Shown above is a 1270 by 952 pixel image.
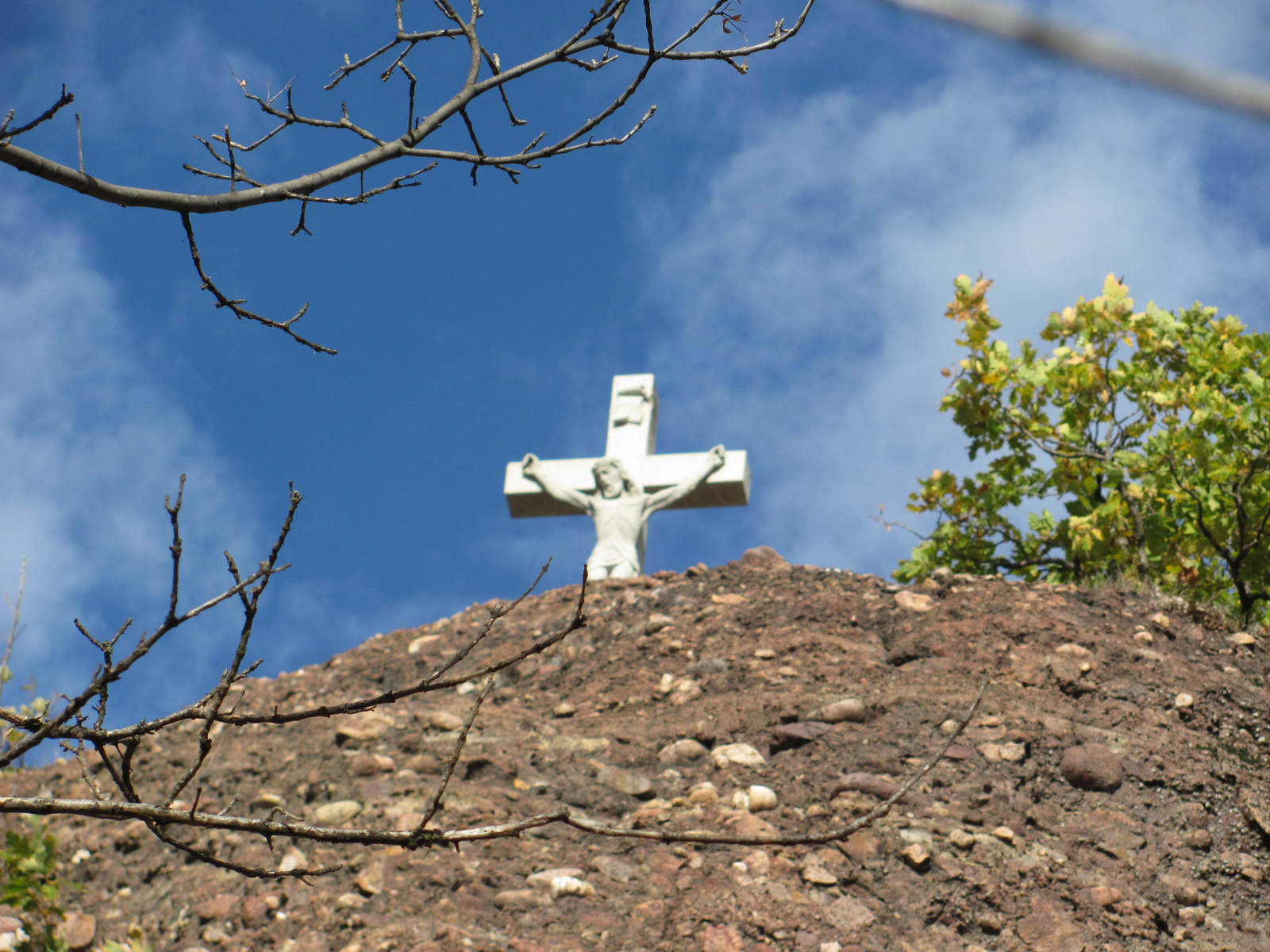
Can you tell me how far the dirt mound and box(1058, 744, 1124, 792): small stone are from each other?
0.01 metres

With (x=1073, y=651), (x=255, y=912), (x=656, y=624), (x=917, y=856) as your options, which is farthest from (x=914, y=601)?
(x=255, y=912)

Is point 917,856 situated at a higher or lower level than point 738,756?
lower

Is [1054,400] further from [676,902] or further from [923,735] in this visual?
[676,902]

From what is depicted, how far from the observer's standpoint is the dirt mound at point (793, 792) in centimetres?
451

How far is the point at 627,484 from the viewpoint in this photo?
34.7 feet

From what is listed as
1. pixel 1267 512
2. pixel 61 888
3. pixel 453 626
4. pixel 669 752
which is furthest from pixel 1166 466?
pixel 61 888

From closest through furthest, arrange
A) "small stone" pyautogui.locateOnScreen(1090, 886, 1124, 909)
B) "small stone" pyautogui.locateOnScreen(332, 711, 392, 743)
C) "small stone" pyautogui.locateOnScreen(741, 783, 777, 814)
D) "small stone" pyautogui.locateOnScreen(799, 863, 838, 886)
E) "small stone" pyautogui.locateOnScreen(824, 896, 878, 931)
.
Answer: "small stone" pyautogui.locateOnScreen(824, 896, 878, 931)
"small stone" pyautogui.locateOnScreen(1090, 886, 1124, 909)
"small stone" pyautogui.locateOnScreen(799, 863, 838, 886)
"small stone" pyautogui.locateOnScreen(741, 783, 777, 814)
"small stone" pyautogui.locateOnScreen(332, 711, 392, 743)

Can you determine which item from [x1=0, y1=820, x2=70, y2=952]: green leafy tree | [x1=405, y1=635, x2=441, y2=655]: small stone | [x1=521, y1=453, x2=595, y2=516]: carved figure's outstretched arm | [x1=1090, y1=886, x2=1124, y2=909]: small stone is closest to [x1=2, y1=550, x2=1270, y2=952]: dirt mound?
[x1=1090, y1=886, x2=1124, y2=909]: small stone

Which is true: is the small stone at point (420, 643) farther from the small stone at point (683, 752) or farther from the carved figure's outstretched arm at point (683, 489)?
the small stone at point (683, 752)

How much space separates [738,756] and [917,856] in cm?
116

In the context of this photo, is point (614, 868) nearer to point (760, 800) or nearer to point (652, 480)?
point (760, 800)

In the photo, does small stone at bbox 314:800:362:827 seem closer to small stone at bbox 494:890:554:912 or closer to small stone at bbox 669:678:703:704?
small stone at bbox 494:890:554:912

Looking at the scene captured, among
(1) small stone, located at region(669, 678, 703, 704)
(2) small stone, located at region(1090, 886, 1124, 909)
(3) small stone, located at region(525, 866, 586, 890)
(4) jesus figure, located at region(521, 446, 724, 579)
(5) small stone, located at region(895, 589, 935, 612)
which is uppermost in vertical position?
(4) jesus figure, located at region(521, 446, 724, 579)

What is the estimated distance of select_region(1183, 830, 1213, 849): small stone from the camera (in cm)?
491
